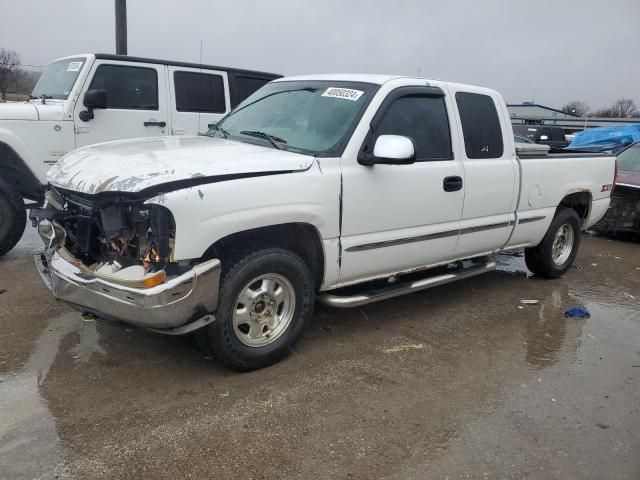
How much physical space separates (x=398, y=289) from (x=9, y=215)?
13.9 ft

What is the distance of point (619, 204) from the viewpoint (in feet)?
27.8

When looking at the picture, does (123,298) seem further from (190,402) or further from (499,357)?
(499,357)

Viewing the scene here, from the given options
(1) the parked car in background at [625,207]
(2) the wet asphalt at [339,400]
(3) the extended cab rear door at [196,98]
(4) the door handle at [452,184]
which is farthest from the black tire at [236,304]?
(1) the parked car in background at [625,207]

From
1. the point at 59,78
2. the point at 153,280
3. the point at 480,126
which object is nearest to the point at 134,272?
the point at 153,280

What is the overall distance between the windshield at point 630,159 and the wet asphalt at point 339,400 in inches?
192

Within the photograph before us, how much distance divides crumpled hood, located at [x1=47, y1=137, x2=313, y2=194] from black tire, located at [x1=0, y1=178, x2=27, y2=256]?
2407 mm

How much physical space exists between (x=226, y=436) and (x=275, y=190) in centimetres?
146

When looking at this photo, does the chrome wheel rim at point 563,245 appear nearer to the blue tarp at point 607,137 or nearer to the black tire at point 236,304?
the black tire at point 236,304

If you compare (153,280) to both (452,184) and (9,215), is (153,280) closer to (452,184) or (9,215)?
(452,184)

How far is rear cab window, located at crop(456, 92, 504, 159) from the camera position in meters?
4.80

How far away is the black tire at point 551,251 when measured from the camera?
604 cm

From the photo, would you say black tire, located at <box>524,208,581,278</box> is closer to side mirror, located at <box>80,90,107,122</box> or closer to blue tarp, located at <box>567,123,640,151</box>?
side mirror, located at <box>80,90,107,122</box>

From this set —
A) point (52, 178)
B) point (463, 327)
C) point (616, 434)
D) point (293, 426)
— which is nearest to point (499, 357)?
point (463, 327)

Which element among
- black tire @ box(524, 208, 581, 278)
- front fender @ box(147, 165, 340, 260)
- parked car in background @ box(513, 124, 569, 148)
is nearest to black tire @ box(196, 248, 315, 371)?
front fender @ box(147, 165, 340, 260)
